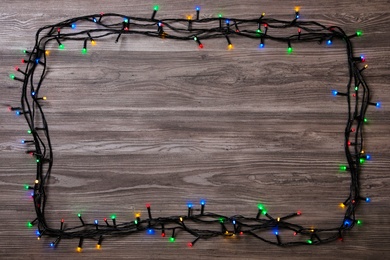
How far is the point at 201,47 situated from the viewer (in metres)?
1.46

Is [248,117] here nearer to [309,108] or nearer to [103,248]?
[309,108]

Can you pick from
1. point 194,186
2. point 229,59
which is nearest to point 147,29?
point 229,59

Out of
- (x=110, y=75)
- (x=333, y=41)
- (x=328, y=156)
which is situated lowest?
(x=328, y=156)

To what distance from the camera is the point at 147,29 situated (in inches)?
58.2

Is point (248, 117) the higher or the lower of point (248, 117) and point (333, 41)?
the lower

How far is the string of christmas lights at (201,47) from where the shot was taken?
Result: 4.55 ft

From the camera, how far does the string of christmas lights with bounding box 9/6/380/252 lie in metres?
1.39

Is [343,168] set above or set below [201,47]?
below

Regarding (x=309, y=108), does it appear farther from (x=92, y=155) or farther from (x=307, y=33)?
(x=92, y=155)

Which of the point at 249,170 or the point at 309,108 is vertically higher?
the point at 309,108

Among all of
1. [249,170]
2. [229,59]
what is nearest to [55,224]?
[249,170]

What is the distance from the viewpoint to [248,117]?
1.43 metres

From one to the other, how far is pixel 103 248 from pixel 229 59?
0.81m

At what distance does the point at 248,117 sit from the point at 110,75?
0.52m
